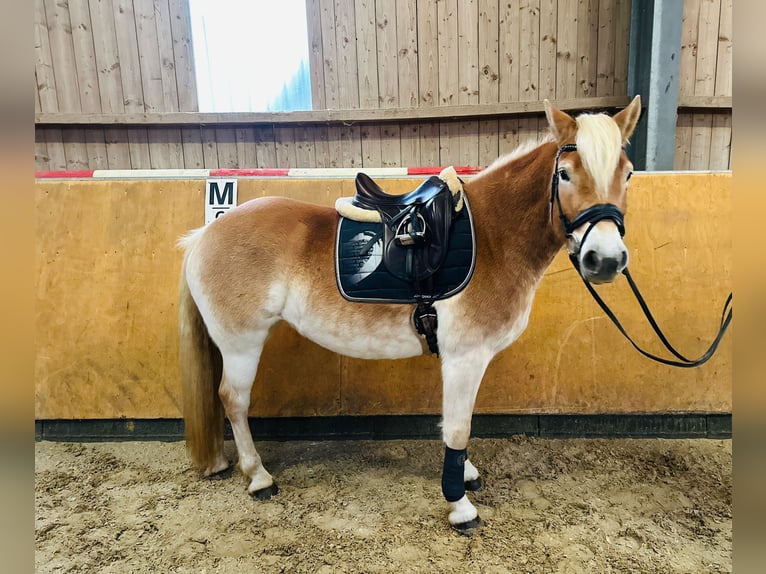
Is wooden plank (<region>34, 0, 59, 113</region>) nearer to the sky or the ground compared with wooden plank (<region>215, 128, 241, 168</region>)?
nearer to the sky

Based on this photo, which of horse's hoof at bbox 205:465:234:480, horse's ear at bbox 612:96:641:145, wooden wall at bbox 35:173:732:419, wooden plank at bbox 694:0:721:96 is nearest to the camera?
horse's ear at bbox 612:96:641:145

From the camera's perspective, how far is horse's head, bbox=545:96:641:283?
129cm

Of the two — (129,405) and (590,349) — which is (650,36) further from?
(129,405)

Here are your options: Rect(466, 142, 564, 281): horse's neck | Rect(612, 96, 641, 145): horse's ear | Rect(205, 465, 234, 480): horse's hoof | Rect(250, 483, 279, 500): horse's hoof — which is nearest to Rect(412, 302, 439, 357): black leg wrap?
Rect(466, 142, 564, 281): horse's neck

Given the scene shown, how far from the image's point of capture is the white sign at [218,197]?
2.37m

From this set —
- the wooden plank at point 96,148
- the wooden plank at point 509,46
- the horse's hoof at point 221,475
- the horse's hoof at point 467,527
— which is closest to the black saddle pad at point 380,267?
the horse's hoof at point 467,527

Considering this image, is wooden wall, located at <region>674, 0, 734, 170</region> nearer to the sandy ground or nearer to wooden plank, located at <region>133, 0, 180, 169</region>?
the sandy ground

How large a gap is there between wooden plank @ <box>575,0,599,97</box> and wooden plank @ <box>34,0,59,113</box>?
4868mm

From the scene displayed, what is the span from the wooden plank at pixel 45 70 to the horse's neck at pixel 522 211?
171 inches

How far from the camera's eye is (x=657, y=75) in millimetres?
3010

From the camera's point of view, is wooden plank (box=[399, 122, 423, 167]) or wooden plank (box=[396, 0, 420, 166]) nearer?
wooden plank (box=[396, 0, 420, 166])

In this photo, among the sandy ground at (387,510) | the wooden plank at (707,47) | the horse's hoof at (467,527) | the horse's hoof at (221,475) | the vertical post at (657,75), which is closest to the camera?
the sandy ground at (387,510)

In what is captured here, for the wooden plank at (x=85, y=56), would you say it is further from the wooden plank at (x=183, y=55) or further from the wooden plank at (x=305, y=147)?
the wooden plank at (x=305, y=147)
